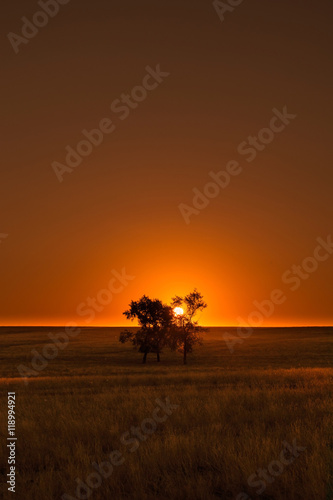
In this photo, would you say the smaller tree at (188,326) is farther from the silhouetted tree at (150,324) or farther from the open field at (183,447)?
the open field at (183,447)

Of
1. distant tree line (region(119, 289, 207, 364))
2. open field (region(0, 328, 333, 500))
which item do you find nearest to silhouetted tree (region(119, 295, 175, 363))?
distant tree line (region(119, 289, 207, 364))

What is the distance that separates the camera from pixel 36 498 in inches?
278

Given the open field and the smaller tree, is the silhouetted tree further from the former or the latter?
the open field

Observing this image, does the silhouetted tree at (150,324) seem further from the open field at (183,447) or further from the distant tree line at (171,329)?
the open field at (183,447)

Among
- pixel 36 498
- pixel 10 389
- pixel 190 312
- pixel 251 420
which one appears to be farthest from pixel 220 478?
pixel 190 312

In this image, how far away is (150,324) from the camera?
67.8 m

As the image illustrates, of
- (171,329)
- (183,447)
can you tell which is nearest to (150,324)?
(171,329)

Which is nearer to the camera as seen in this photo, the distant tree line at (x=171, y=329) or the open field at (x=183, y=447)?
the open field at (x=183, y=447)

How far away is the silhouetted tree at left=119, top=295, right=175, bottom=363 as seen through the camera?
64.8 m

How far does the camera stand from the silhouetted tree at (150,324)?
2552 inches

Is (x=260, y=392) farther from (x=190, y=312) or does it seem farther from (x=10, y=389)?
(x=190, y=312)

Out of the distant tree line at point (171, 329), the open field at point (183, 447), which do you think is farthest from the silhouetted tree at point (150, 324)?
the open field at point (183, 447)

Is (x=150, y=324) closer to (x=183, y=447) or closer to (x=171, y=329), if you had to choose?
(x=171, y=329)

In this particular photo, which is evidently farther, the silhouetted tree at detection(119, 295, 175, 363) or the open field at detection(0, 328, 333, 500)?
the silhouetted tree at detection(119, 295, 175, 363)
